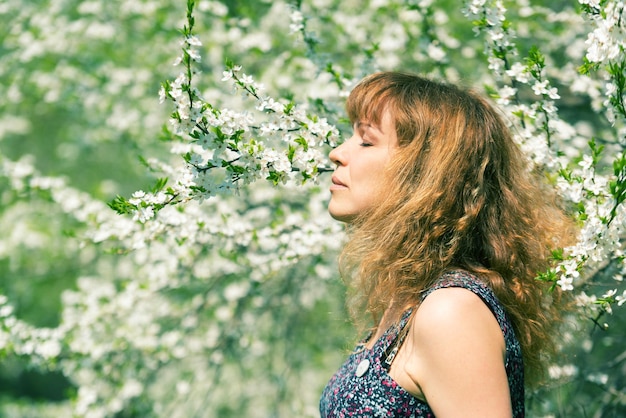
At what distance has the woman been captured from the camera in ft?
5.41

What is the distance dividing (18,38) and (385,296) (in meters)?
4.25

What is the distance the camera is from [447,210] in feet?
5.99

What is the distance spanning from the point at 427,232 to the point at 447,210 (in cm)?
8

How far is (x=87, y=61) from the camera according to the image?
5199mm

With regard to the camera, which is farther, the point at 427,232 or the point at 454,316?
the point at 427,232

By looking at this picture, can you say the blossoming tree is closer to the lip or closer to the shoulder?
the lip

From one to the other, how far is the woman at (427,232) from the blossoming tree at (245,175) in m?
0.16

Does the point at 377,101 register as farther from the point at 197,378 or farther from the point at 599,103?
the point at 197,378

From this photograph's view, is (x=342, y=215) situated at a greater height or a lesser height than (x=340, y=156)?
lesser

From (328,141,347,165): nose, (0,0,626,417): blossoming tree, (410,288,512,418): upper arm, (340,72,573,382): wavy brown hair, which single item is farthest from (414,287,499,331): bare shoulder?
(328,141,347,165): nose

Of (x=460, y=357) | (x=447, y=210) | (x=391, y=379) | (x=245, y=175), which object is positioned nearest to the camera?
(x=460, y=357)

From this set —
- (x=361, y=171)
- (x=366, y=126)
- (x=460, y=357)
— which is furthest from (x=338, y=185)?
(x=460, y=357)

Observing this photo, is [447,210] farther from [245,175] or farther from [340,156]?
[245,175]

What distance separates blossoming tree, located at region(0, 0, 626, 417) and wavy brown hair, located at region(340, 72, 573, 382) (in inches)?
6.0
